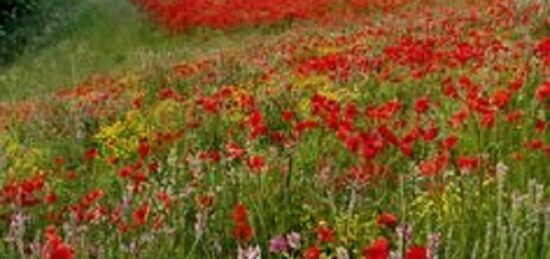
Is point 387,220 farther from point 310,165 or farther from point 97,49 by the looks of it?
point 97,49

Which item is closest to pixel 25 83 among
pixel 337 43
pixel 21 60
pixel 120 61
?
pixel 120 61

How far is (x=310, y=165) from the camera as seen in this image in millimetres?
5102

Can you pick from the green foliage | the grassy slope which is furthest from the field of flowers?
the green foliage

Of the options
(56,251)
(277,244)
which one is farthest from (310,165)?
(56,251)

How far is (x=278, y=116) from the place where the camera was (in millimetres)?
6922

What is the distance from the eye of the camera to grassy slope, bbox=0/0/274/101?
19594mm

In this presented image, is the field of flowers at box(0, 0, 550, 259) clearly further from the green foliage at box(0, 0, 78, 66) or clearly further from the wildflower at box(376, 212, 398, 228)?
the green foliage at box(0, 0, 78, 66)

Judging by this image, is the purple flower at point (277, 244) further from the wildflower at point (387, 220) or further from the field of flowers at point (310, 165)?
the wildflower at point (387, 220)

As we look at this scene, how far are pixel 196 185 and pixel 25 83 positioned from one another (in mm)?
16417

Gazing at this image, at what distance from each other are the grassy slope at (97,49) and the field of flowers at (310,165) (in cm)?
957

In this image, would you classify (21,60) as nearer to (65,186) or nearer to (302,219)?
(65,186)

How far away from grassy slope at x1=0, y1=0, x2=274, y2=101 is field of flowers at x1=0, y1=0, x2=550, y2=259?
957 cm

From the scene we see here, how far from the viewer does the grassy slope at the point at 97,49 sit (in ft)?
64.3

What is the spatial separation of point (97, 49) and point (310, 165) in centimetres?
1942
